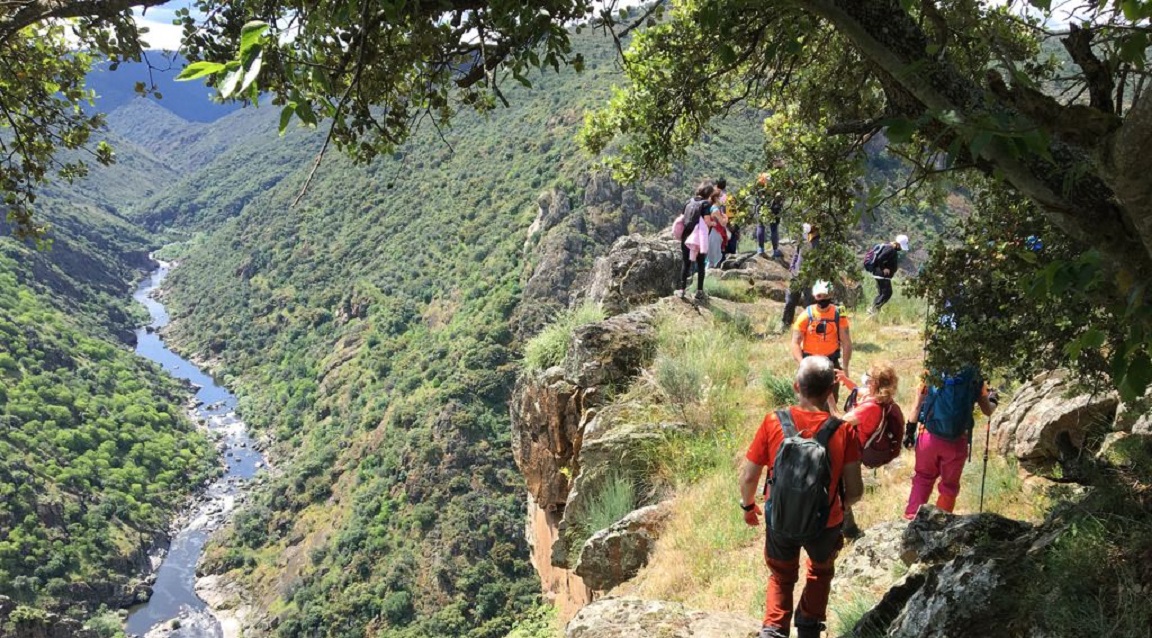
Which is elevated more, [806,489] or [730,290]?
[730,290]

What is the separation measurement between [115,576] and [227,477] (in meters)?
23.5

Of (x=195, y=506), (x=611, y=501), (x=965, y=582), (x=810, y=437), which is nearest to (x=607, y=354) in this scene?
(x=611, y=501)

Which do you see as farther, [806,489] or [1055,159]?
[806,489]

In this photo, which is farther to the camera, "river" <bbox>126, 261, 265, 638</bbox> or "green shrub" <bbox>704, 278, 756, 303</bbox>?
"river" <bbox>126, 261, 265, 638</bbox>

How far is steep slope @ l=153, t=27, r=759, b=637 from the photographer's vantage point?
186 feet

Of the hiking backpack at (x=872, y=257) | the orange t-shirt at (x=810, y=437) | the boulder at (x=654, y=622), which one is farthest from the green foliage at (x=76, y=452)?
the orange t-shirt at (x=810, y=437)

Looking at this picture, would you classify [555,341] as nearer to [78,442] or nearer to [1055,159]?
[1055,159]

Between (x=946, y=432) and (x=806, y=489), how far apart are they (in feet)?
6.77

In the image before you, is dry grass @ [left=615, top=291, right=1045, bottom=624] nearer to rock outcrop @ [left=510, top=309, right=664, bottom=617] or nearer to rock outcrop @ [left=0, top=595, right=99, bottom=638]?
rock outcrop @ [left=510, top=309, right=664, bottom=617]

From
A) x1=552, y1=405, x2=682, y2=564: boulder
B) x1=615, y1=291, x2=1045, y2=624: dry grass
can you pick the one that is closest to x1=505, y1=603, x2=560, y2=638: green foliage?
x1=552, y1=405, x2=682, y2=564: boulder

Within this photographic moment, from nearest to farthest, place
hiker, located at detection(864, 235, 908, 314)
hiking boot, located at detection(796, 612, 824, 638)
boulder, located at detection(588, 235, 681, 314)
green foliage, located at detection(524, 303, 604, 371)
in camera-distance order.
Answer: hiking boot, located at detection(796, 612, 824, 638), green foliage, located at detection(524, 303, 604, 371), hiker, located at detection(864, 235, 908, 314), boulder, located at detection(588, 235, 681, 314)

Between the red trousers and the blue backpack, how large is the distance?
1699 mm

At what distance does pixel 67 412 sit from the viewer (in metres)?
83.4

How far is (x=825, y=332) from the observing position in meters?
6.49
